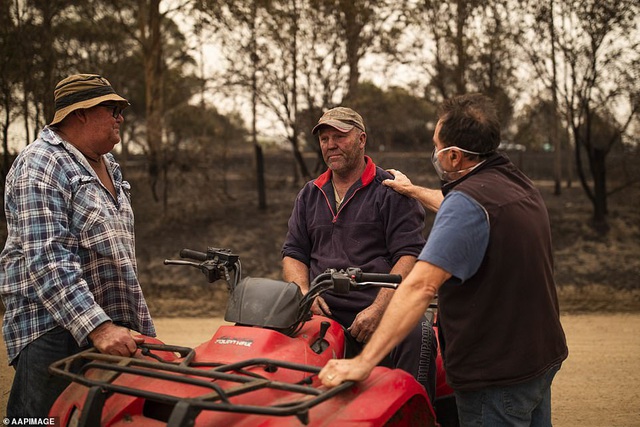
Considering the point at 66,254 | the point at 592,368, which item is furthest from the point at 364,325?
the point at 592,368

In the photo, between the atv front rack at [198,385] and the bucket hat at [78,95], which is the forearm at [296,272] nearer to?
the atv front rack at [198,385]

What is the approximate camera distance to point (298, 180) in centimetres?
1509

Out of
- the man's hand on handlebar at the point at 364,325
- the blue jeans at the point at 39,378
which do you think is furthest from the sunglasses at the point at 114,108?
the man's hand on handlebar at the point at 364,325

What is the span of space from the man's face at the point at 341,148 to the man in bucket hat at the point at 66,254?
4.13 ft

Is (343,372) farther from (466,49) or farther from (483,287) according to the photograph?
(466,49)

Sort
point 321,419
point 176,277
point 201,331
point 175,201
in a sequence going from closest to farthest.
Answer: point 321,419
point 201,331
point 176,277
point 175,201

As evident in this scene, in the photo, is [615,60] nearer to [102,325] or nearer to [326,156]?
[326,156]

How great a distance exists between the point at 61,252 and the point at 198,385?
4.03 ft

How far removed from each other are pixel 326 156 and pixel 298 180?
10504 millimetres

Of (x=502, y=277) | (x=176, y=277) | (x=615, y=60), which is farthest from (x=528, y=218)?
(x=615, y=60)

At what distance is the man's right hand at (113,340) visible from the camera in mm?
3398

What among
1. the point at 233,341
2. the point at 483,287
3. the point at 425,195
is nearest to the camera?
the point at 483,287

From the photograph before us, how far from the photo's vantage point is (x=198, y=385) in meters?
2.77

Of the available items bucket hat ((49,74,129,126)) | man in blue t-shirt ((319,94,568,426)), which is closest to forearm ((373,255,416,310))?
man in blue t-shirt ((319,94,568,426))
